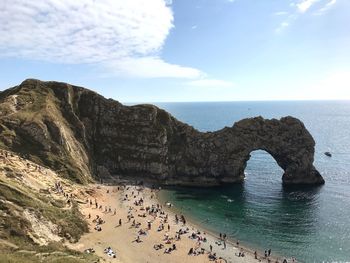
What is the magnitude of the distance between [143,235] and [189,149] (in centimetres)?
4668

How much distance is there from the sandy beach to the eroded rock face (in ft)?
60.9

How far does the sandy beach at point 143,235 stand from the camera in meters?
64.4

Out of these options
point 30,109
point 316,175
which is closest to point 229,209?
point 316,175

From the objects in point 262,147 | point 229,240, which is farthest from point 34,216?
point 262,147

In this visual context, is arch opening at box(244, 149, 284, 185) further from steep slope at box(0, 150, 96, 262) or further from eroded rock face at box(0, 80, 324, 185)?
steep slope at box(0, 150, 96, 262)

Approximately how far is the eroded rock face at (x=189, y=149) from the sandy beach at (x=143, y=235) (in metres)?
18.6

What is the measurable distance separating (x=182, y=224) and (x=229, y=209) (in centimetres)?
1612

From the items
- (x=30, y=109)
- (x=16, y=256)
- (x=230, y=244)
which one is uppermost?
(x=30, y=109)

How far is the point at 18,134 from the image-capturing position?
9550cm

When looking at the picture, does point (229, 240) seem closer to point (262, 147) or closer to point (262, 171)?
point (262, 147)

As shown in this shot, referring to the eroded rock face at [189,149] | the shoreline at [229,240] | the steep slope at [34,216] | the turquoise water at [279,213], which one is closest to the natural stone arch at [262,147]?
the eroded rock face at [189,149]

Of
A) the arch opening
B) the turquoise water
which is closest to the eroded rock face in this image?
the arch opening

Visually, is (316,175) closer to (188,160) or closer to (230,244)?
(188,160)

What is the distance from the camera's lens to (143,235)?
2889 inches
